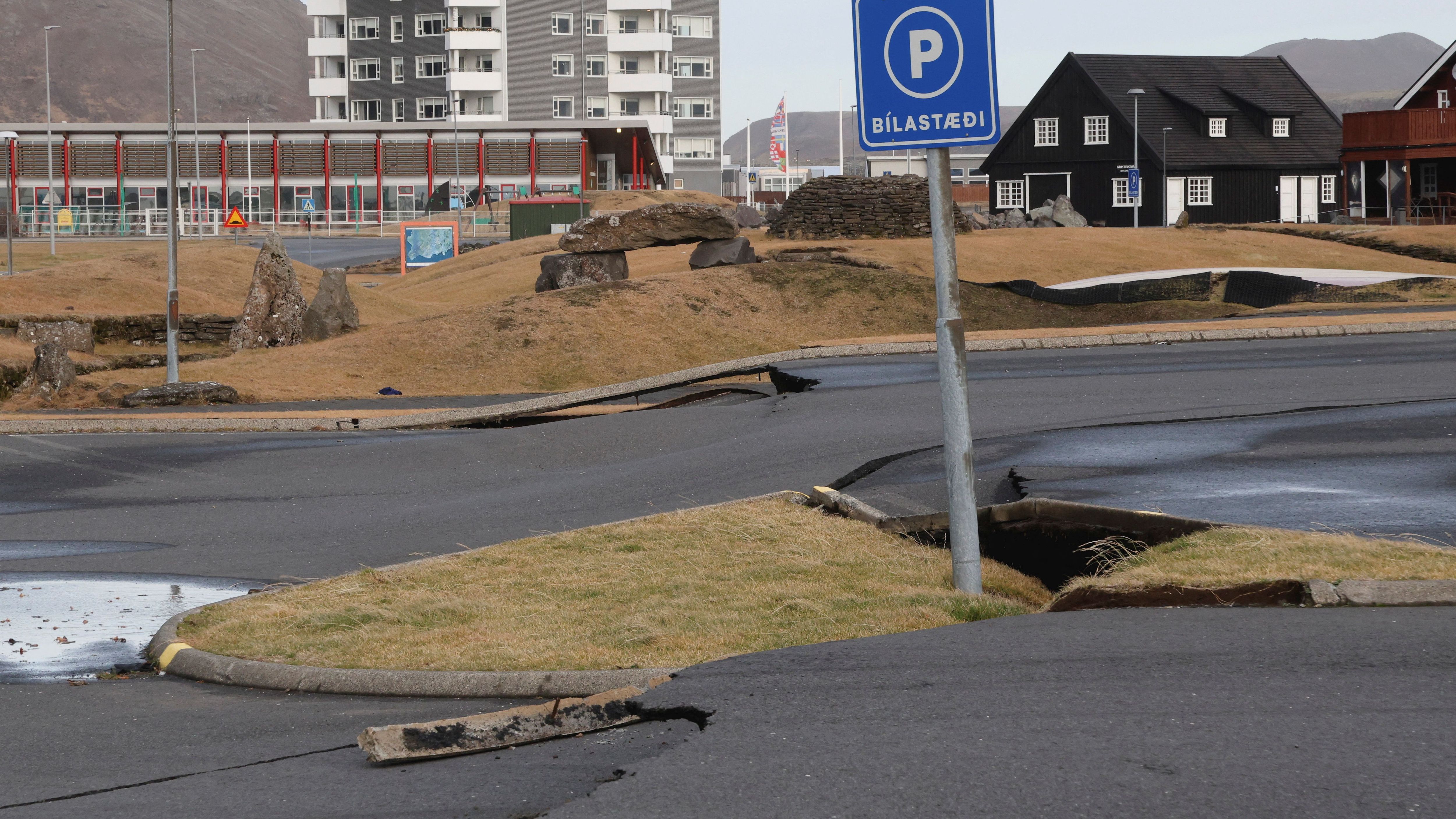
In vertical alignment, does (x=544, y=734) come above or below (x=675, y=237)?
below

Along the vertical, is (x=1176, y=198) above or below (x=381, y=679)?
above

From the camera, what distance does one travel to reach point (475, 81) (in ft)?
335

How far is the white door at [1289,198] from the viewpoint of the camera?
64.7 metres

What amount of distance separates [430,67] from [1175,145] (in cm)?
6143

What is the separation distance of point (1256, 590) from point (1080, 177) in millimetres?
62453

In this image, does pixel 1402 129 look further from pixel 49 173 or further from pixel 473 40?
pixel 473 40

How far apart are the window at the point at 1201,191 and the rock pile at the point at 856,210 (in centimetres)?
2758

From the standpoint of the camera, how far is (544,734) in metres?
5.57

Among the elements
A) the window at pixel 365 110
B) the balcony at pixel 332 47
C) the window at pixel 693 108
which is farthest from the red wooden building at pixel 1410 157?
the balcony at pixel 332 47

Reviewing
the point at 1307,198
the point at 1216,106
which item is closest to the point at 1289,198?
the point at 1307,198

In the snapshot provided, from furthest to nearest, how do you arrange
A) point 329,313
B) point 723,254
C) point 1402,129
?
point 1402,129, point 723,254, point 329,313

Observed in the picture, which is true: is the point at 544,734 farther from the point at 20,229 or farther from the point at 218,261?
the point at 20,229

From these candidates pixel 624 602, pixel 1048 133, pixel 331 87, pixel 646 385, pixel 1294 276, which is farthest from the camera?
pixel 331 87

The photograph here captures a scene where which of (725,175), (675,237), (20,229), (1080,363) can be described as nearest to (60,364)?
(675,237)
